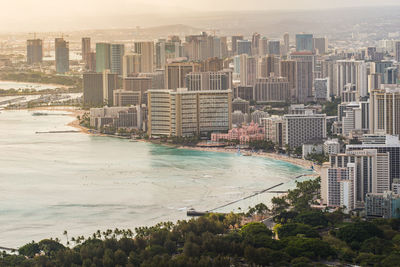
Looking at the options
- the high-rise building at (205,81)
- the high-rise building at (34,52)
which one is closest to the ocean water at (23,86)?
the high-rise building at (34,52)

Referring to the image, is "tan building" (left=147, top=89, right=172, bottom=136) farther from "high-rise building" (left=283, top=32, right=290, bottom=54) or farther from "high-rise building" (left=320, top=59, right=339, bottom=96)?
"high-rise building" (left=283, top=32, right=290, bottom=54)

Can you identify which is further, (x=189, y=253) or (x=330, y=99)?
(x=330, y=99)

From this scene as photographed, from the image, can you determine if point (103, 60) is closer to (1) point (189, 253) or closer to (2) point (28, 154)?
(2) point (28, 154)

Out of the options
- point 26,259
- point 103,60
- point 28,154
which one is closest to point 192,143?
point 28,154

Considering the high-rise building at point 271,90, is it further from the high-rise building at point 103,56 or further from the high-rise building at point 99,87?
the high-rise building at point 103,56

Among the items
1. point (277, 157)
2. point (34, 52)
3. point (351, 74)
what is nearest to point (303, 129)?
point (277, 157)

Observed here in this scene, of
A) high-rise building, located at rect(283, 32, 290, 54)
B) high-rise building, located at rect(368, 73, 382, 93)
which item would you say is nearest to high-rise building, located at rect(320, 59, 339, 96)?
high-rise building, located at rect(368, 73, 382, 93)
